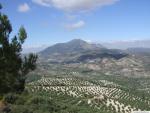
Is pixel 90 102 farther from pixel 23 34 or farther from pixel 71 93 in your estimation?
pixel 23 34

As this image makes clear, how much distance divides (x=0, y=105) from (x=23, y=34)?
36.1 ft

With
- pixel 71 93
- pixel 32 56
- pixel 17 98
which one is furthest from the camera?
pixel 71 93

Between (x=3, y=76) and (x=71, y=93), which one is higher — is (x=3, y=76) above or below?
above

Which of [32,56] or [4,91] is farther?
[32,56]

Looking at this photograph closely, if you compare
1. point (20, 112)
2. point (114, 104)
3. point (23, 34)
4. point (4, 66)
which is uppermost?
Result: point (23, 34)

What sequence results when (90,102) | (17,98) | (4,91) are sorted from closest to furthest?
(4,91) → (17,98) → (90,102)

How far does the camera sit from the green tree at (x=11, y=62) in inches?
1672

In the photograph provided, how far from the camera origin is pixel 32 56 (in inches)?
1831

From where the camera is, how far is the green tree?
139ft

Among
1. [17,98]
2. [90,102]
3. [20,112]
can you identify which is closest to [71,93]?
[90,102]

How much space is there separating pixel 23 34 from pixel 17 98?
14677 millimetres

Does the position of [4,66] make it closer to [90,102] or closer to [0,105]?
[0,105]

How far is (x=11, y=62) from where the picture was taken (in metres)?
43.2

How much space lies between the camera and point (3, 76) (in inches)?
1673
